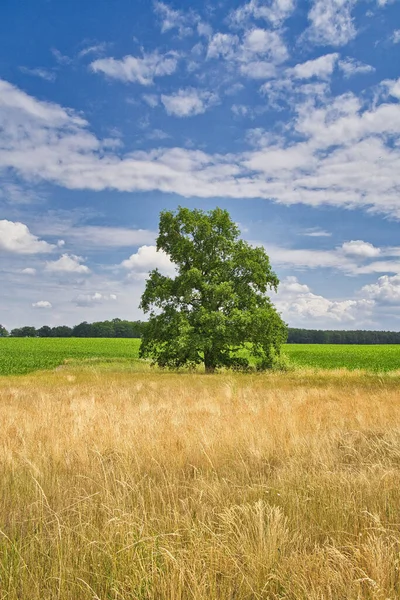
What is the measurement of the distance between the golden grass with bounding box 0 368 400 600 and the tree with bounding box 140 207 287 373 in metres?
20.9

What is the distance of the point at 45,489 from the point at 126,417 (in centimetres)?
431

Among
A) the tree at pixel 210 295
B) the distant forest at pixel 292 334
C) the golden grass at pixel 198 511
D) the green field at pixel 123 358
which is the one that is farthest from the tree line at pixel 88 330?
the golden grass at pixel 198 511

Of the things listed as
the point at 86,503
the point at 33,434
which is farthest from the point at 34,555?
the point at 33,434

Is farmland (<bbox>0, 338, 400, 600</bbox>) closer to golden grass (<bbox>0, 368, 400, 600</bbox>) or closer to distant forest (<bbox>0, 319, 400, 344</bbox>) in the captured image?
golden grass (<bbox>0, 368, 400, 600</bbox>)

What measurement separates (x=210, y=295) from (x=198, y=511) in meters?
26.4

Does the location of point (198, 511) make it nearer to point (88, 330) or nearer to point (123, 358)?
point (123, 358)

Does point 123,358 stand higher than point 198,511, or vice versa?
point 198,511

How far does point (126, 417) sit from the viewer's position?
8945mm

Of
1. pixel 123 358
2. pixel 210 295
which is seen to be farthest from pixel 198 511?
pixel 123 358

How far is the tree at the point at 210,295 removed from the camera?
96.0 feet

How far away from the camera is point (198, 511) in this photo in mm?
4023

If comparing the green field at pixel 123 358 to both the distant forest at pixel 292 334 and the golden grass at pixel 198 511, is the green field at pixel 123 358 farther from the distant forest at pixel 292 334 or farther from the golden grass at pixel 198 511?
the distant forest at pixel 292 334

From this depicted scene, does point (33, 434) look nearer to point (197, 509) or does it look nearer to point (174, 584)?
point (197, 509)

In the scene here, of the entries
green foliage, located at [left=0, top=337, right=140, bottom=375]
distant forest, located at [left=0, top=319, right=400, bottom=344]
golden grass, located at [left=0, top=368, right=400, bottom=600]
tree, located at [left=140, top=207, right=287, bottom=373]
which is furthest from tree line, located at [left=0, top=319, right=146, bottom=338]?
golden grass, located at [left=0, top=368, right=400, bottom=600]
